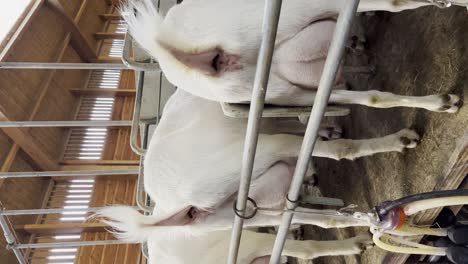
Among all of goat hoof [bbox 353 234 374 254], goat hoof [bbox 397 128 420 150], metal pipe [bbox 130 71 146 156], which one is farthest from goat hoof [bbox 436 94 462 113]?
metal pipe [bbox 130 71 146 156]

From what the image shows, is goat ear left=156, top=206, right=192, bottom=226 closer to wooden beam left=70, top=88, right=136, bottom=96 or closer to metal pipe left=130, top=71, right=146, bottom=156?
metal pipe left=130, top=71, right=146, bottom=156

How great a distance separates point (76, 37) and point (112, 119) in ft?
4.70

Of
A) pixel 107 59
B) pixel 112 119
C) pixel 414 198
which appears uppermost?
pixel 107 59

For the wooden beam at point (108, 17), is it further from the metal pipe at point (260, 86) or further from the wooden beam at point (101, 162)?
the metal pipe at point (260, 86)

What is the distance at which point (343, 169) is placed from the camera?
184 cm

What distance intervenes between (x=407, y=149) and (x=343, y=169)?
54 centimetres

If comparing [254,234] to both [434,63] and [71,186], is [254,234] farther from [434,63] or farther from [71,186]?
[71,186]

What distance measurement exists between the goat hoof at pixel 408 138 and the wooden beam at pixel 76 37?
5.54m

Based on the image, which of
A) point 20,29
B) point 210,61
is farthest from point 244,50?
point 20,29

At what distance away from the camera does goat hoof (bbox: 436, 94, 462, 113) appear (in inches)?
42.0

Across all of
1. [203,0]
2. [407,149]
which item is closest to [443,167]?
[407,149]

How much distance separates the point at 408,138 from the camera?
127 centimetres

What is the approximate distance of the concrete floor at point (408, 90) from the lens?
3.61ft

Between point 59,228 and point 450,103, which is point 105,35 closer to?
point 59,228
